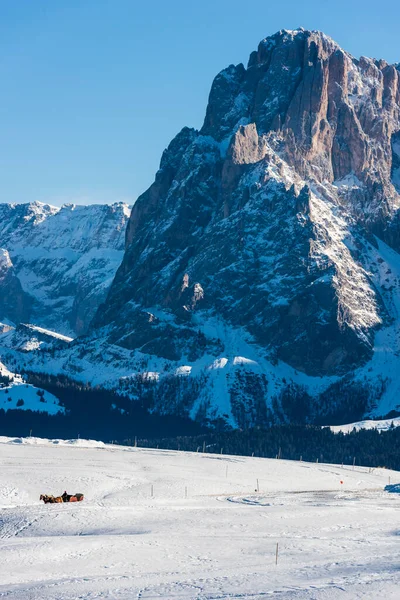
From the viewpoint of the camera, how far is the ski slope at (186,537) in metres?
61.9

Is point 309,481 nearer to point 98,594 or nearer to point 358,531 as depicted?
point 358,531

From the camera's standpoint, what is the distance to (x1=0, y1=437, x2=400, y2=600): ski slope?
61.9 metres

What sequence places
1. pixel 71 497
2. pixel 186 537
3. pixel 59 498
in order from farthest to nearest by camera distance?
pixel 71 497 < pixel 59 498 < pixel 186 537

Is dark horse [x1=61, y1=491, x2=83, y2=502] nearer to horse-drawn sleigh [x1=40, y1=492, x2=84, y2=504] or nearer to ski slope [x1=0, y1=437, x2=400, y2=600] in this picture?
horse-drawn sleigh [x1=40, y1=492, x2=84, y2=504]

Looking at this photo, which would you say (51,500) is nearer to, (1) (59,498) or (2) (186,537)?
(1) (59,498)

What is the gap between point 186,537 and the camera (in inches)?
3216

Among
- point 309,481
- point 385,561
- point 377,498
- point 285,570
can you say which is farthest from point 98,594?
point 309,481

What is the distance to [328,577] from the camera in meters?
63.9

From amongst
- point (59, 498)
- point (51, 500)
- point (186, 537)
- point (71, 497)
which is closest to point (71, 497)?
point (71, 497)

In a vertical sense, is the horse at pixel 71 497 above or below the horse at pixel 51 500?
above

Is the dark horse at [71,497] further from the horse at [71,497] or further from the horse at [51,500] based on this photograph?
the horse at [51,500]

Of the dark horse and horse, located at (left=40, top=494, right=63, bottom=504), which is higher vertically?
the dark horse

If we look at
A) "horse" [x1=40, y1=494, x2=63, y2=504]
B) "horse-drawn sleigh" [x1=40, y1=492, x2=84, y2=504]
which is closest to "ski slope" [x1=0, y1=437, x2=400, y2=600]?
"horse-drawn sleigh" [x1=40, y1=492, x2=84, y2=504]

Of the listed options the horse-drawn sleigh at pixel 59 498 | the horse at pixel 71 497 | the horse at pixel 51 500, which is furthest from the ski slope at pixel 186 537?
the horse at pixel 51 500
